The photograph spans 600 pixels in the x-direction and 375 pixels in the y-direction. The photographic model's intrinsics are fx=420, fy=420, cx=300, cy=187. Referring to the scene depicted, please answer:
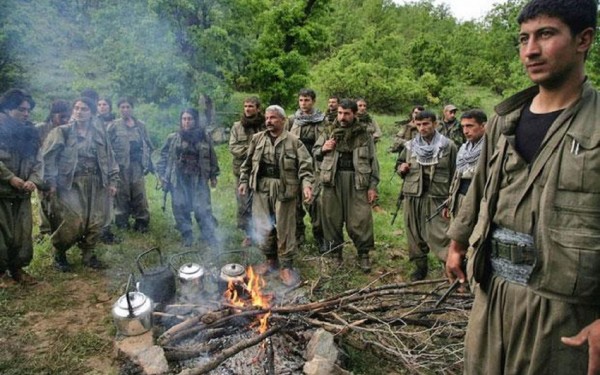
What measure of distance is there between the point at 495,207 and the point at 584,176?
1.45ft

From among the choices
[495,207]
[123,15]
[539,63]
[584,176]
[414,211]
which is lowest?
[414,211]

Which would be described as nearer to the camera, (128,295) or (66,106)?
(128,295)

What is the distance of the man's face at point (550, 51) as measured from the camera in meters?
1.78

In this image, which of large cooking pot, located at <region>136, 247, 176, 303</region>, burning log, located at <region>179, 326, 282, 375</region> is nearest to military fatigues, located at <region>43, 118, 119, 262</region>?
large cooking pot, located at <region>136, 247, 176, 303</region>

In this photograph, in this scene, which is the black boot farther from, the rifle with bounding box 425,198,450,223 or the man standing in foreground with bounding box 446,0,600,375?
the man standing in foreground with bounding box 446,0,600,375

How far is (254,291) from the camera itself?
4703mm

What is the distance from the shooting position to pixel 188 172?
685cm

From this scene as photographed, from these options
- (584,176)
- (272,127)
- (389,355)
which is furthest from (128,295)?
(584,176)

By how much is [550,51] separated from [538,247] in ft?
2.78

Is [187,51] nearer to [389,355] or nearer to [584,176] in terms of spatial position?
[389,355]

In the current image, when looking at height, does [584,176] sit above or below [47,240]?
above

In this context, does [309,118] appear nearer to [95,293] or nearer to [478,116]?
[478,116]

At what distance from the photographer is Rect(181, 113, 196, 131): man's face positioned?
6695mm

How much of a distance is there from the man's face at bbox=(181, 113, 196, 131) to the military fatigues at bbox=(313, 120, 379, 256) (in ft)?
6.92
